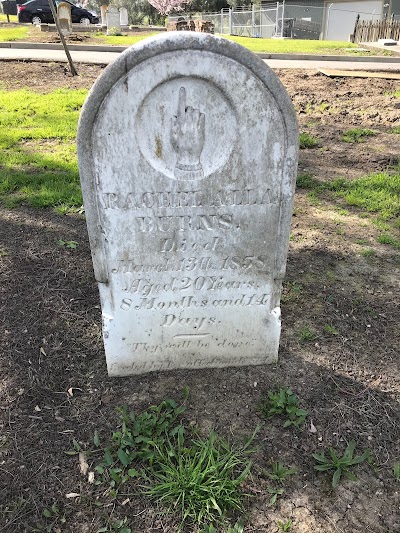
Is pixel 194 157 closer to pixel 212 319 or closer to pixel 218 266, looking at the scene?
pixel 218 266

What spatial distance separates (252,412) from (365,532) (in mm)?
775

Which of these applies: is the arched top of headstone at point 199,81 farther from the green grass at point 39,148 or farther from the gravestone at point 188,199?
the green grass at point 39,148

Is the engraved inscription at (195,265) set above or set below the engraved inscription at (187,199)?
below

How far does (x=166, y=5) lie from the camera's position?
37500 millimetres

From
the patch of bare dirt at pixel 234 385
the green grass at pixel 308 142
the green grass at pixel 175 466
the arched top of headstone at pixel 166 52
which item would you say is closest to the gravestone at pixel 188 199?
the arched top of headstone at pixel 166 52

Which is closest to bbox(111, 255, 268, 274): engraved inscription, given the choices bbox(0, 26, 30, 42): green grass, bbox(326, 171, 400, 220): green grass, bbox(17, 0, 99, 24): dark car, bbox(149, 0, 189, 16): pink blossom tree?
bbox(326, 171, 400, 220): green grass

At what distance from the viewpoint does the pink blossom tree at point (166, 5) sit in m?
36.6

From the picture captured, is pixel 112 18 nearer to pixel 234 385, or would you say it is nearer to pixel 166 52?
pixel 166 52

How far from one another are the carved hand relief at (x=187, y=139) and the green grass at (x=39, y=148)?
2.76 metres

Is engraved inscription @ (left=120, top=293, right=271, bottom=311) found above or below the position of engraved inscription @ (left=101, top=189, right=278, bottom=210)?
below

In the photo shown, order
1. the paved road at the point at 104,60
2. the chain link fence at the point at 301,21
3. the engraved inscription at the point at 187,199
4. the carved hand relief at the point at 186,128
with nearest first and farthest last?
the carved hand relief at the point at 186,128, the engraved inscription at the point at 187,199, the paved road at the point at 104,60, the chain link fence at the point at 301,21

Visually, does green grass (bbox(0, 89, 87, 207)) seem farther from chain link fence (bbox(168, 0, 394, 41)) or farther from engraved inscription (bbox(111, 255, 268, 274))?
chain link fence (bbox(168, 0, 394, 41))

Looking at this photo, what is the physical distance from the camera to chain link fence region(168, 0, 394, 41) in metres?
28.6

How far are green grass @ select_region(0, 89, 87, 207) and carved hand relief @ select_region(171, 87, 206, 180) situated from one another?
276 cm
